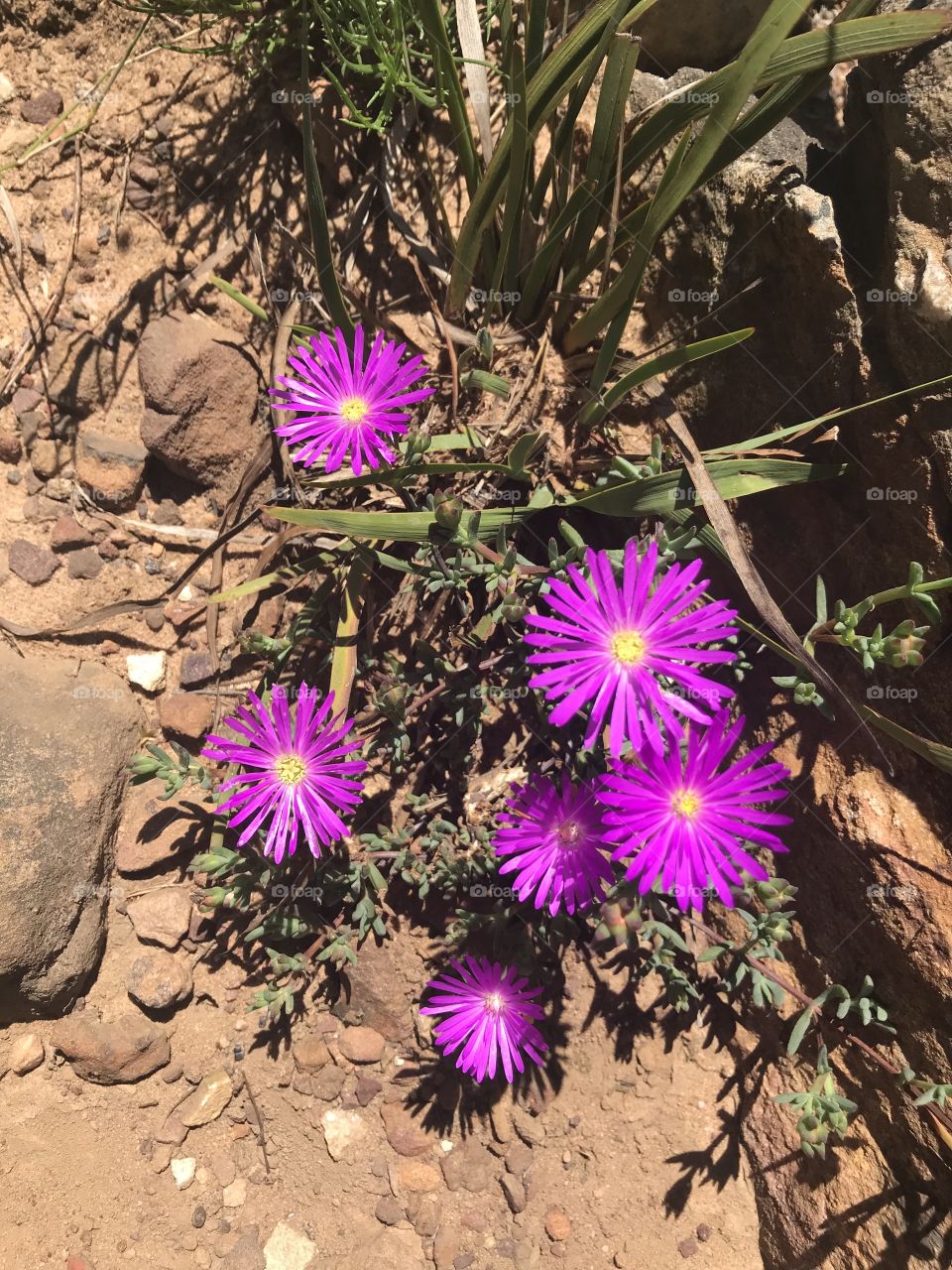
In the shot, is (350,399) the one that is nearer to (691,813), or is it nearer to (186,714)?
(186,714)

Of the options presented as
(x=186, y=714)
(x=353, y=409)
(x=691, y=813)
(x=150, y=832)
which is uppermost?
(x=353, y=409)

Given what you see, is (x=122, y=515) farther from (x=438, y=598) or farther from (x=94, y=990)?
(x=94, y=990)

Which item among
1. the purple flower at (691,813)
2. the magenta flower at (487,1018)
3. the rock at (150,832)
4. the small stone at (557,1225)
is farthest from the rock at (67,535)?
the small stone at (557,1225)

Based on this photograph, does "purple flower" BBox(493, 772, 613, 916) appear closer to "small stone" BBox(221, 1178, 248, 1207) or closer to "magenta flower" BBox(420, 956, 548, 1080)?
"magenta flower" BBox(420, 956, 548, 1080)

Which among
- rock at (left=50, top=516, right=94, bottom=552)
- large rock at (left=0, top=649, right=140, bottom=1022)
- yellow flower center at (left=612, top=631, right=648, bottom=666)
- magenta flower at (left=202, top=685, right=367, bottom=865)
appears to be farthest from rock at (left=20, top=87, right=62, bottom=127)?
yellow flower center at (left=612, top=631, right=648, bottom=666)

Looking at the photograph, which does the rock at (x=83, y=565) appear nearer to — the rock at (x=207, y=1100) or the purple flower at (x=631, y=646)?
the rock at (x=207, y=1100)

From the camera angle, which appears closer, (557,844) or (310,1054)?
(557,844)

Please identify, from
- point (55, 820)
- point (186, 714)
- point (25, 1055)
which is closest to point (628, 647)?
point (186, 714)
